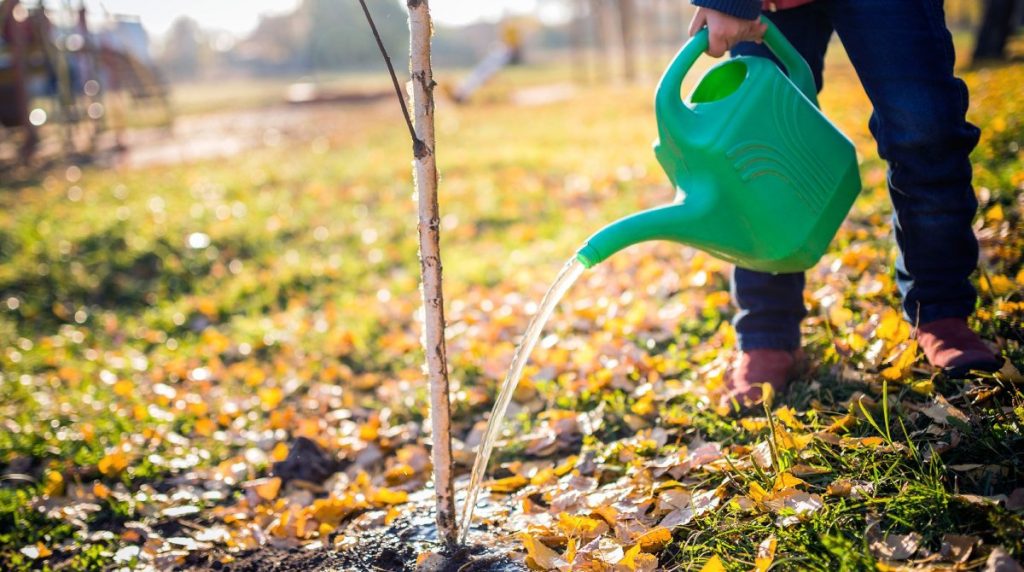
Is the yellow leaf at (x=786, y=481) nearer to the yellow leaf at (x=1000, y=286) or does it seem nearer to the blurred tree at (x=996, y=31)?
the yellow leaf at (x=1000, y=286)

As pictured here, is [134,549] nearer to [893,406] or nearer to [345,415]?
[345,415]

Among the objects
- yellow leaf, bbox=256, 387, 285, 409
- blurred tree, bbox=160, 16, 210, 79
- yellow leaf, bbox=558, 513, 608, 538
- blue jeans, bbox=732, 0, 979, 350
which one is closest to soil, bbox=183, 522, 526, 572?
yellow leaf, bbox=558, 513, 608, 538

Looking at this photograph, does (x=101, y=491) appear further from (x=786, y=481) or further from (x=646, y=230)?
(x=786, y=481)

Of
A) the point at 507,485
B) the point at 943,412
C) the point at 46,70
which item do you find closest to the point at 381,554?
the point at 507,485

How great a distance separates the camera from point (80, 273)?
14.7 ft

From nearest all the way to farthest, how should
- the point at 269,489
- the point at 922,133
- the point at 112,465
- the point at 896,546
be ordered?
1. the point at 896,546
2. the point at 922,133
3. the point at 269,489
4. the point at 112,465

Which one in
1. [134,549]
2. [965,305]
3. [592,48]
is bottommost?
[134,549]

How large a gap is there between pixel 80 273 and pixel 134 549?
2.93 metres

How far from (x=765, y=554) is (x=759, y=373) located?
2.25 ft

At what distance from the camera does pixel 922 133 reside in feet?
5.64

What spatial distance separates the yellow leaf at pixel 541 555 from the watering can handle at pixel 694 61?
96 centimetres

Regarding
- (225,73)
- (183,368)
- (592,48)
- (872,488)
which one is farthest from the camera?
(225,73)

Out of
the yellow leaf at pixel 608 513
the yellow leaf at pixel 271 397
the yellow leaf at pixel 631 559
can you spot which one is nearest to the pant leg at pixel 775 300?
the yellow leaf at pixel 608 513

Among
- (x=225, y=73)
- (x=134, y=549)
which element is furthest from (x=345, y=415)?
(x=225, y=73)
